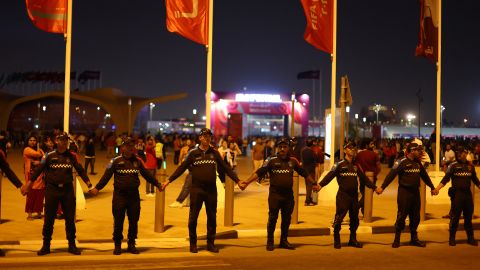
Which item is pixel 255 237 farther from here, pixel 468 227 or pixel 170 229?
pixel 468 227

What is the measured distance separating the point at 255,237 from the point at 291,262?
256 cm

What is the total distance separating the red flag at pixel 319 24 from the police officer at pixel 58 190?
28.1 ft

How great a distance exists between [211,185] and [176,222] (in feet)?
10.4

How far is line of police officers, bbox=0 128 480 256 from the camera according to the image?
28.8ft

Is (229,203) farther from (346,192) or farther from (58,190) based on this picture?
(58,190)

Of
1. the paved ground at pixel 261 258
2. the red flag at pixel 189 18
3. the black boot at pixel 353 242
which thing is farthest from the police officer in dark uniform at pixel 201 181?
the red flag at pixel 189 18

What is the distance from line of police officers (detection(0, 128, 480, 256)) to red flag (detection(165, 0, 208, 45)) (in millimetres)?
5125

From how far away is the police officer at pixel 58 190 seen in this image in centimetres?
869

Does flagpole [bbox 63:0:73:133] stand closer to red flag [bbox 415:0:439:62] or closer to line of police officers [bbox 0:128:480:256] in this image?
line of police officers [bbox 0:128:480:256]

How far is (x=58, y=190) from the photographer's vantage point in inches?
344

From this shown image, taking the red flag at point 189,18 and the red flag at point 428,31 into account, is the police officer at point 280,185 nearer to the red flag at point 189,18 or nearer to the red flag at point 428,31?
the red flag at point 189,18

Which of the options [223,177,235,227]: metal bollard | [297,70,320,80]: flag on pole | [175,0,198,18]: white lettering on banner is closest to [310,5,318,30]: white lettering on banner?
[175,0,198,18]: white lettering on banner

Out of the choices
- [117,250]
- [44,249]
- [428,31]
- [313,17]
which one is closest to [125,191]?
[117,250]

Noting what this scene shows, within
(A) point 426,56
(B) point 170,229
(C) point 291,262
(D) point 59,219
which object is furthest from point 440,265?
(A) point 426,56
